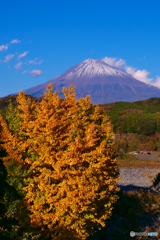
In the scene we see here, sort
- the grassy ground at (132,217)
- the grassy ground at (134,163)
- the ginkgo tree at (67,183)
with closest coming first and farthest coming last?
the ginkgo tree at (67,183) → the grassy ground at (132,217) → the grassy ground at (134,163)

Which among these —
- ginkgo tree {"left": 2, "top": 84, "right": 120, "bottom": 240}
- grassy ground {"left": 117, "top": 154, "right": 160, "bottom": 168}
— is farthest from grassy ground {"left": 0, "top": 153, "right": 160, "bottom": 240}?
grassy ground {"left": 117, "top": 154, "right": 160, "bottom": 168}

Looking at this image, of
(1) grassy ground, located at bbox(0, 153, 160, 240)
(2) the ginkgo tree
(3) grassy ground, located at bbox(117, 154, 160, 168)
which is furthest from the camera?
(3) grassy ground, located at bbox(117, 154, 160, 168)

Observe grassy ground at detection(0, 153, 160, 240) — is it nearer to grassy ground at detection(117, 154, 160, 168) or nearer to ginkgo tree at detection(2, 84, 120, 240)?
ginkgo tree at detection(2, 84, 120, 240)

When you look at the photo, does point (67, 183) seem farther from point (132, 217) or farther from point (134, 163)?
point (134, 163)

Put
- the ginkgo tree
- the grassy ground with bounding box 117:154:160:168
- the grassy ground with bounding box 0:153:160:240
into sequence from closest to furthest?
the ginkgo tree → the grassy ground with bounding box 0:153:160:240 → the grassy ground with bounding box 117:154:160:168

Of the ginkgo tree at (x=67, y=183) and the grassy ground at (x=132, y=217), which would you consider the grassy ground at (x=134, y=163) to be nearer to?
the grassy ground at (x=132, y=217)

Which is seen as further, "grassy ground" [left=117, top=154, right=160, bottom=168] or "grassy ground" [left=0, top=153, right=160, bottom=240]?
"grassy ground" [left=117, top=154, right=160, bottom=168]

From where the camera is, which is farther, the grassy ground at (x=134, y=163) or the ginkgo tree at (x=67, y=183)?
the grassy ground at (x=134, y=163)

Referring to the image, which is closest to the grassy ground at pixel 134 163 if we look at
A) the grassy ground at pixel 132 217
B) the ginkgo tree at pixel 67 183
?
the grassy ground at pixel 132 217

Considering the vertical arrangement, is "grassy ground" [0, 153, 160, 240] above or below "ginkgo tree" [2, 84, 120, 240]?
below

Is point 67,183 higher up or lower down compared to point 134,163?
higher up

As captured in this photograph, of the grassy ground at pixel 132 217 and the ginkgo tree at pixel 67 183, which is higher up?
the ginkgo tree at pixel 67 183

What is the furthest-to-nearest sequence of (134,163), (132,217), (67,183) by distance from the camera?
(134,163) < (132,217) < (67,183)

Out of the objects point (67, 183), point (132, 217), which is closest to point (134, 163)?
point (132, 217)
